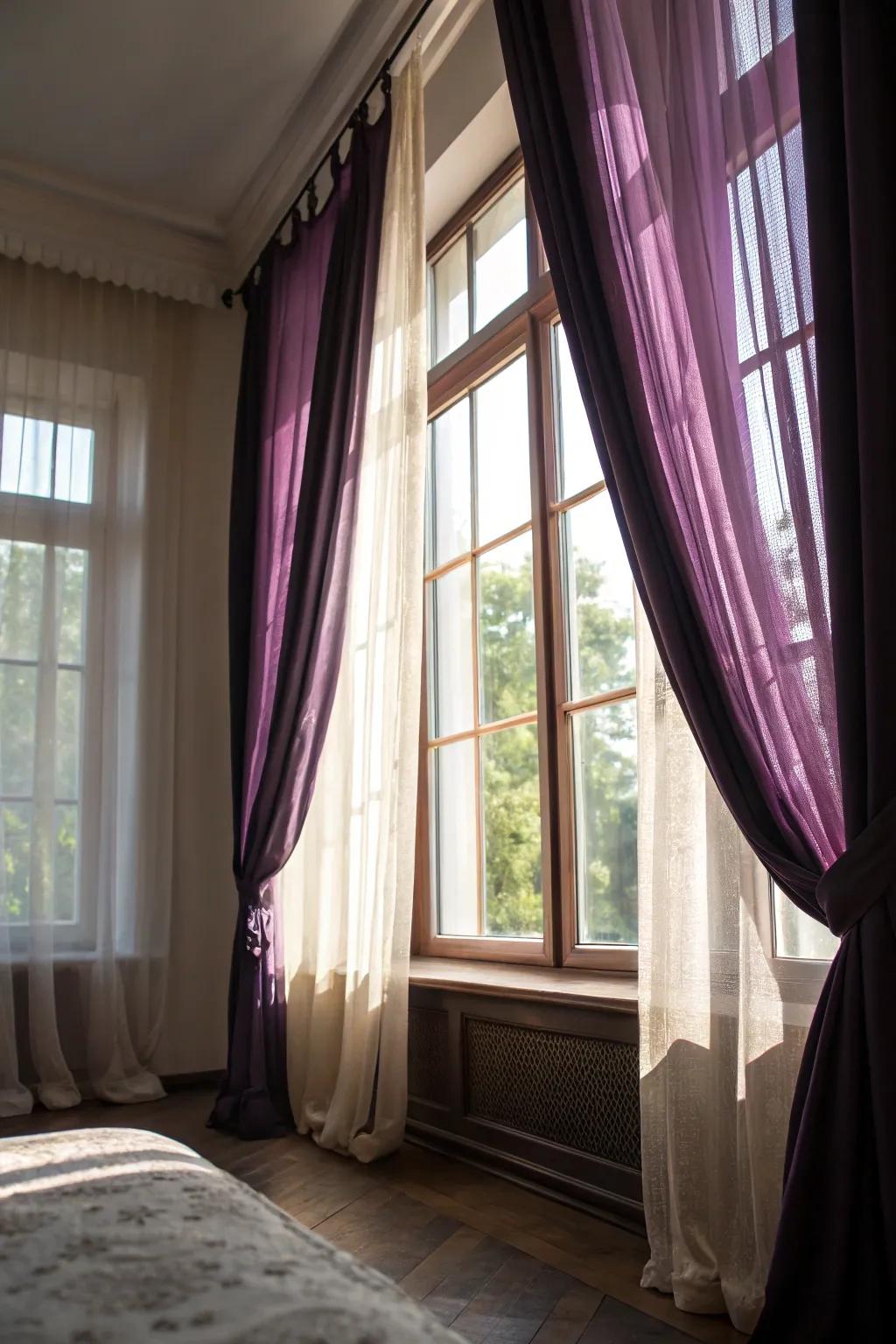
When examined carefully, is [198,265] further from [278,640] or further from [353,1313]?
[353,1313]

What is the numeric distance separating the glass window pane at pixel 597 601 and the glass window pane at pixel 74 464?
2.26 m

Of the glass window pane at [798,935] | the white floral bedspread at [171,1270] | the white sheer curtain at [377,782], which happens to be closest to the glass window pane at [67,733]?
the white sheer curtain at [377,782]

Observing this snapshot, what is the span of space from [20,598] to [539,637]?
2263 mm

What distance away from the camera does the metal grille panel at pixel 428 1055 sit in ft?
10.7

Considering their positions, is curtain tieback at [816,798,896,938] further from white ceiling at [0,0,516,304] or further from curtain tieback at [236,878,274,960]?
white ceiling at [0,0,516,304]

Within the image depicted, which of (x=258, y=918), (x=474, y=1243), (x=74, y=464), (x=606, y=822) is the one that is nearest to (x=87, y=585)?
(x=74, y=464)

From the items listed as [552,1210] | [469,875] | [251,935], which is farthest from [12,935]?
[552,1210]

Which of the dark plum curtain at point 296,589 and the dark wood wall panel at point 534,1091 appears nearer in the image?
the dark wood wall panel at point 534,1091

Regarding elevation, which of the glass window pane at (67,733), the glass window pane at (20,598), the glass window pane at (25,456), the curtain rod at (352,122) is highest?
the curtain rod at (352,122)

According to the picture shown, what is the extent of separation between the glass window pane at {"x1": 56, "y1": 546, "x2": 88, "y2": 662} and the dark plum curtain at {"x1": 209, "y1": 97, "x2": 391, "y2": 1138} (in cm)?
75

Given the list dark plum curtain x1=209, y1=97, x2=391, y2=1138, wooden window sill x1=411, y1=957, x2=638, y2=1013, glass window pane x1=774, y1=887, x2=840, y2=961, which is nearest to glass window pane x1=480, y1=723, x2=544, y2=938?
wooden window sill x1=411, y1=957, x2=638, y2=1013

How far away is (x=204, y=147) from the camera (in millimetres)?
4273

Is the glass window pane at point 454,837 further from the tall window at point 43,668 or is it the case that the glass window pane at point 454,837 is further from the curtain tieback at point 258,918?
the tall window at point 43,668

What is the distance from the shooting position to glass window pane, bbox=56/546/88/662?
438cm
